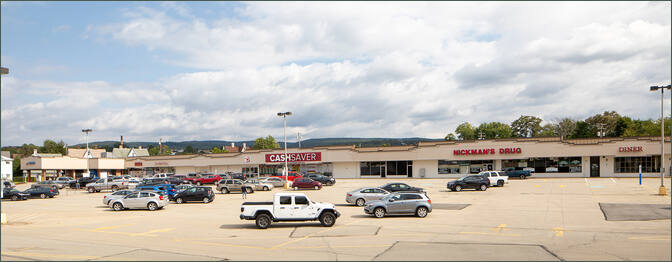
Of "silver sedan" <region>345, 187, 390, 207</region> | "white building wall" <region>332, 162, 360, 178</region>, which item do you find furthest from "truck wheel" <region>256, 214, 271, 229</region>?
"white building wall" <region>332, 162, 360, 178</region>

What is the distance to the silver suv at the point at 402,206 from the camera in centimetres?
2667

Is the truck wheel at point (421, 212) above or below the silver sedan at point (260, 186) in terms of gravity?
above

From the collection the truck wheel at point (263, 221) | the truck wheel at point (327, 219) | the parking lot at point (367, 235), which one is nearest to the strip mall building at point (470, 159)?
the parking lot at point (367, 235)

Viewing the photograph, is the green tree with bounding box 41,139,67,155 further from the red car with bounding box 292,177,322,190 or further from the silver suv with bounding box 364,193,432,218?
the silver suv with bounding box 364,193,432,218

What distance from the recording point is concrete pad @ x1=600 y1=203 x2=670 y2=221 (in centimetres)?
2394

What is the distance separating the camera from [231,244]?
1880cm

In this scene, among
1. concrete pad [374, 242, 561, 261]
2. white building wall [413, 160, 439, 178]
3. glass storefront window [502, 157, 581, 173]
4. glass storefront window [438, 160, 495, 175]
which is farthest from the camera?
white building wall [413, 160, 439, 178]

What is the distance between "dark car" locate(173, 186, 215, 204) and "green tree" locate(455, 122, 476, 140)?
124828 millimetres

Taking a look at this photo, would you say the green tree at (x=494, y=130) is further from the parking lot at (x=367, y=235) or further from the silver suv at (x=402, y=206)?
the silver suv at (x=402, y=206)

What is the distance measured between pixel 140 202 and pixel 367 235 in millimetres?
21047

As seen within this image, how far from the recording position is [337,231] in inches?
867

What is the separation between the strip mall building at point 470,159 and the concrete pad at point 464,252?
5092 cm

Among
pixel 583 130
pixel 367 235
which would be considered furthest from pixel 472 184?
pixel 583 130

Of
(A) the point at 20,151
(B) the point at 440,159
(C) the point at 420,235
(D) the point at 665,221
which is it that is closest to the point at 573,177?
(B) the point at 440,159
